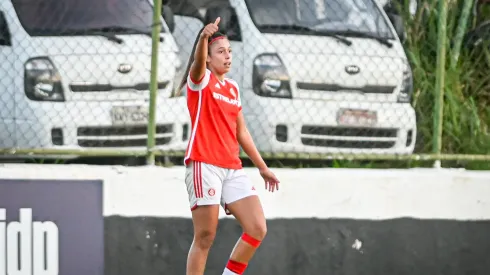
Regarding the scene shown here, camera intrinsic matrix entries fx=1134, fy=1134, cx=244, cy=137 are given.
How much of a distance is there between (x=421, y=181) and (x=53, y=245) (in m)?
2.49

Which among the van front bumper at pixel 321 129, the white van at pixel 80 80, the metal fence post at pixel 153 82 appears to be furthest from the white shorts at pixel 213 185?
the van front bumper at pixel 321 129

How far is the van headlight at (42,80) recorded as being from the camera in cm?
752

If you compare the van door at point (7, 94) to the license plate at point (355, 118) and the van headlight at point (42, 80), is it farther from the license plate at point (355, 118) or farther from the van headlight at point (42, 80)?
the license plate at point (355, 118)

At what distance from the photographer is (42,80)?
7.57 metres

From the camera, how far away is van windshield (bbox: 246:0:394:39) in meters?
8.21

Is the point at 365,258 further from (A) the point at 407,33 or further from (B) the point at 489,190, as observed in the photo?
(A) the point at 407,33

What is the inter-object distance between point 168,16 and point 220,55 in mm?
1595

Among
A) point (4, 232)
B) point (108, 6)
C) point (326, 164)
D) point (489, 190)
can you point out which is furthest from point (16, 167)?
point (489, 190)

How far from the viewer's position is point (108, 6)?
7883 millimetres

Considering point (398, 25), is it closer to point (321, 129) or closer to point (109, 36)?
point (321, 129)

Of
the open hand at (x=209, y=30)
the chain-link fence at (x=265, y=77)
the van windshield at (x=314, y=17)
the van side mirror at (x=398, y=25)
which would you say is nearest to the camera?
the open hand at (x=209, y=30)

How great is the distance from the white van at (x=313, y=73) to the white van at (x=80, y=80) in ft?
1.13

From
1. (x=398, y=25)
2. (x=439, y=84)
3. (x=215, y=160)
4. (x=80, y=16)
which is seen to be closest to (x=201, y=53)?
(x=215, y=160)

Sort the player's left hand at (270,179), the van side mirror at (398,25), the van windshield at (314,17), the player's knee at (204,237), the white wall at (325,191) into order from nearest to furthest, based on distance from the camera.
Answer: the player's knee at (204,237)
the player's left hand at (270,179)
the white wall at (325,191)
the van windshield at (314,17)
the van side mirror at (398,25)
